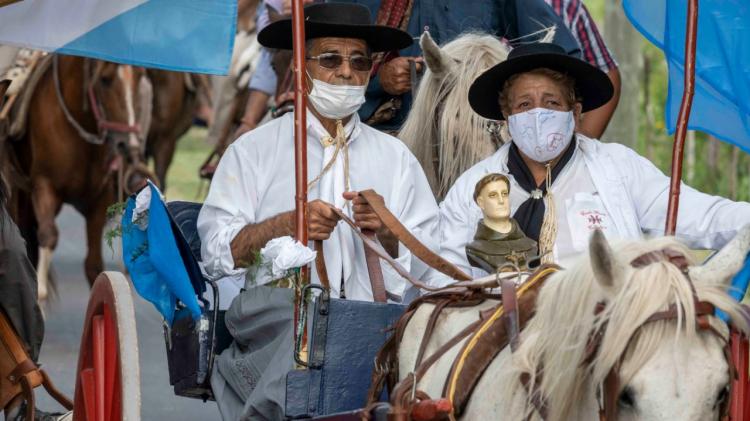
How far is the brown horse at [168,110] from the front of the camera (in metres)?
14.1

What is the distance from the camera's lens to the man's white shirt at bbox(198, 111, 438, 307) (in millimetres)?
5289

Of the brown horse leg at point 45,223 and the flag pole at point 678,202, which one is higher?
the flag pole at point 678,202

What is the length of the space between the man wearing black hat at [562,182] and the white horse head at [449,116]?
800 mm

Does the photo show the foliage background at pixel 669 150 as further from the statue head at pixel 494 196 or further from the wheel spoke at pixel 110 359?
the wheel spoke at pixel 110 359

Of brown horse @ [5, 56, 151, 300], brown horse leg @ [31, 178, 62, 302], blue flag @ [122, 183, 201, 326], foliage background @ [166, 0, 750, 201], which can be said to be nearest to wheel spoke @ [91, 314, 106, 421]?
blue flag @ [122, 183, 201, 326]

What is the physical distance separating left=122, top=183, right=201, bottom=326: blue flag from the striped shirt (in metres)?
3.01

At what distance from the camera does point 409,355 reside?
184 inches

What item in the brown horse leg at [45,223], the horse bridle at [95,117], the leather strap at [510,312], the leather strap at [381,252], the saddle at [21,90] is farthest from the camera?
the horse bridle at [95,117]

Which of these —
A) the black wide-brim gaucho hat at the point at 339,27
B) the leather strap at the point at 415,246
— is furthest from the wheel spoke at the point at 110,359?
the black wide-brim gaucho hat at the point at 339,27

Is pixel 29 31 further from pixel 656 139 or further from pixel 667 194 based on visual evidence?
pixel 656 139

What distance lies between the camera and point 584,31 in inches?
301

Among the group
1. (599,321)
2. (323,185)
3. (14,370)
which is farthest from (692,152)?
(599,321)

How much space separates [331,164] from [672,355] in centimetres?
199

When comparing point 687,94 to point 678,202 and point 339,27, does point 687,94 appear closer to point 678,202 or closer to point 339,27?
point 678,202
